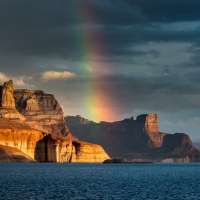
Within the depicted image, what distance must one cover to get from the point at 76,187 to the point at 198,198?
27469 millimetres

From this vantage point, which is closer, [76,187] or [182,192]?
[182,192]

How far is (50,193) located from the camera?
99.9 meters

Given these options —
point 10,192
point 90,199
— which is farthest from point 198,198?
point 10,192

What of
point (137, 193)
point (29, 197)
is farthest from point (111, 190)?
point (29, 197)

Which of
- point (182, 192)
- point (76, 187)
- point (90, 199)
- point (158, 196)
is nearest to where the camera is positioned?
point (90, 199)

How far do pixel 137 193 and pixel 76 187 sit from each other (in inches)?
610

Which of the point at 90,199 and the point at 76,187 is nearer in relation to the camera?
the point at 90,199

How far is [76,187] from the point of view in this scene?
114625 mm

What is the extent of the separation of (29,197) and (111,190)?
2087cm

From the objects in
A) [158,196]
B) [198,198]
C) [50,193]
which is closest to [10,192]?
[50,193]

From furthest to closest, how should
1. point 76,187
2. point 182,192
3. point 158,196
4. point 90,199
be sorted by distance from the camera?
point 76,187 < point 182,192 < point 158,196 < point 90,199

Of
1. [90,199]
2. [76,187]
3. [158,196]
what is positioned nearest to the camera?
[90,199]

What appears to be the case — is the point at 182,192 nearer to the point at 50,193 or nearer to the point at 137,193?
the point at 137,193

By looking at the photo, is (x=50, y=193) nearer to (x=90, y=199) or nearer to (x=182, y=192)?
(x=90, y=199)
